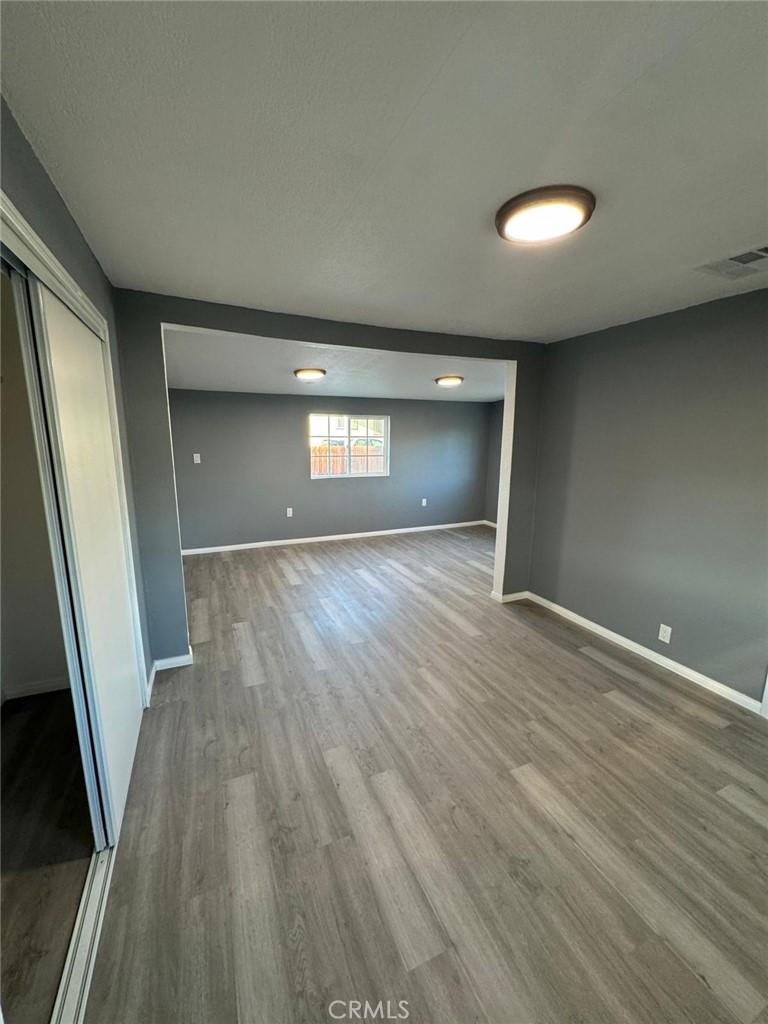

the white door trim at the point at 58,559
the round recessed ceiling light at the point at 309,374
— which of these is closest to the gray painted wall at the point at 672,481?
the round recessed ceiling light at the point at 309,374

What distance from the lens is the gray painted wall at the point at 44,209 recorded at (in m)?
0.90

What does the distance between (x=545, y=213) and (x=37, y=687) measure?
136 inches

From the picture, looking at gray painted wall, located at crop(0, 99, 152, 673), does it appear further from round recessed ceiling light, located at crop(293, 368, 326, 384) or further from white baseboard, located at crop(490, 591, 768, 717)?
white baseboard, located at crop(490, 591, 768, 717)

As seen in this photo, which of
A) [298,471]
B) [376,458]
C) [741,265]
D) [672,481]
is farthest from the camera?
[376,458]

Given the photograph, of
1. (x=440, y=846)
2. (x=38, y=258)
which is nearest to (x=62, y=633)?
(x=38, y=258)

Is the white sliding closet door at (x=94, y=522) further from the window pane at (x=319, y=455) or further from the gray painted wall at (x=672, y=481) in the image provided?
the window pane at (x=319, y=455)

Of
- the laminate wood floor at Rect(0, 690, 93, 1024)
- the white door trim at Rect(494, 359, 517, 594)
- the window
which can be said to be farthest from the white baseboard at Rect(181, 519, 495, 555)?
the laminate wood floor at Rect(0, 690, 93, 1024)

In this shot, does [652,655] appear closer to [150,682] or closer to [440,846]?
[440,846]

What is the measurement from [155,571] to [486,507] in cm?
567

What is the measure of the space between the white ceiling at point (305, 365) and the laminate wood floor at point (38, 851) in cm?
238

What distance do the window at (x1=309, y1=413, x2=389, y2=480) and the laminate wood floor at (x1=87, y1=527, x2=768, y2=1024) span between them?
139 inches

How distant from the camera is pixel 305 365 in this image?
3537 mm

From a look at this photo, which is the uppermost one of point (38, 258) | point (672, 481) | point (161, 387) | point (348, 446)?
point (38, 258)

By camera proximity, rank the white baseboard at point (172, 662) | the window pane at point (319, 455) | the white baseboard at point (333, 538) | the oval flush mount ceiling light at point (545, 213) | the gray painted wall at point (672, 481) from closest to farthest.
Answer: the oval flush mount ceiling light at point (545, 213) → the gray painted wall at point (672, 481) → the white baseboard at point (172, 662) → the white baseboard at point (333, 538) → the window pane at point (319, 455)
